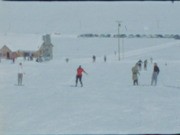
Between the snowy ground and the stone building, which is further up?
the stone building

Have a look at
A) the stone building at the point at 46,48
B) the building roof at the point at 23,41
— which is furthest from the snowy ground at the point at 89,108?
the building roof at the point at 23,41

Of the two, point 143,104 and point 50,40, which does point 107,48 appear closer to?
point 50,40

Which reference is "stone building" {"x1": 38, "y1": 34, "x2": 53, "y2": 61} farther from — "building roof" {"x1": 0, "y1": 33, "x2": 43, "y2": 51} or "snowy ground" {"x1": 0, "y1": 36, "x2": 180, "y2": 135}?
"snowy ground" {"x1": 0, "y1": 36, "x2": 180, "y2": 135}

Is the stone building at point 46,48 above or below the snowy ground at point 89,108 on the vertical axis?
above

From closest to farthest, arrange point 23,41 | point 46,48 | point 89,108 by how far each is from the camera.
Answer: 1. point 89,108
2. point 23,41
3. point 46,48

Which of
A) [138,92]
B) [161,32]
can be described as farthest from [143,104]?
[161,32]

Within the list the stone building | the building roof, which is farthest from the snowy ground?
the building roof

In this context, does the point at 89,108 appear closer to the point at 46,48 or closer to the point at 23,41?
the point at 46,48

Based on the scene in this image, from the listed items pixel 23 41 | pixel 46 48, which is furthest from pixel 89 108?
pixel 23 41

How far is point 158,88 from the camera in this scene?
1355 centimetres

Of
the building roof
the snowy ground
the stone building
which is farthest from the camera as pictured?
the stone building

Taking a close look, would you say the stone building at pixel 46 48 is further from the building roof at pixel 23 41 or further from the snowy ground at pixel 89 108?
the snowy ground at pixel 89 108

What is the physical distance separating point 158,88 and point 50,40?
971 inches

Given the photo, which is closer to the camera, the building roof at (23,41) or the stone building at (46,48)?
the building roof at (23,41)
